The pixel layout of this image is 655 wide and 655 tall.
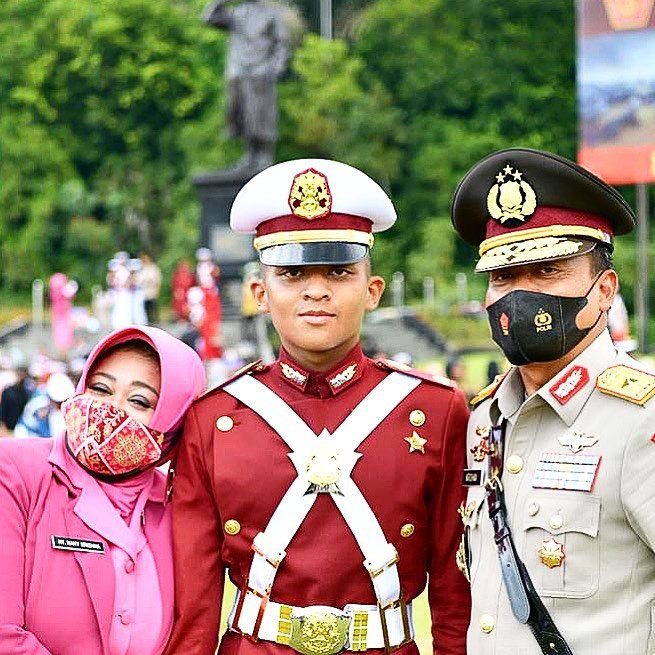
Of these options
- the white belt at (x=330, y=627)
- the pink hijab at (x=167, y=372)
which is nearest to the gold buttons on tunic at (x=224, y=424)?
the pink hijab at (x=167, y=372)

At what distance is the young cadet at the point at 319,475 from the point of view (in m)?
3.48

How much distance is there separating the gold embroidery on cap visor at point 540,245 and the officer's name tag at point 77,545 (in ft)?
4.23

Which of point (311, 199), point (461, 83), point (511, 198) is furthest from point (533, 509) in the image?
point (461, 83)

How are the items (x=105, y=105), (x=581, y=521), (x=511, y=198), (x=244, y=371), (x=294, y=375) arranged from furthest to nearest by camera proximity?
(x=105, y=105)
(x=244, y=371)
(x=294, y=375)
(x=511, y=198)
(x=581, y=521)

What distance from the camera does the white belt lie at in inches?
135

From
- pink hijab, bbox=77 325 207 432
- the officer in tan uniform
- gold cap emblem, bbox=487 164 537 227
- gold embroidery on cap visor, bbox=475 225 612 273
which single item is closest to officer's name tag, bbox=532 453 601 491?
the officer in tan uniform

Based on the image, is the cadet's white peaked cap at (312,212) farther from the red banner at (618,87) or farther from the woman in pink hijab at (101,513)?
the red banner at (618,87)

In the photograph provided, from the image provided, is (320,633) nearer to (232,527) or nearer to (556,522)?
(232,527)

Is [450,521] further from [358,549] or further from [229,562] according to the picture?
[229,562]

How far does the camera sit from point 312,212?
142 inches

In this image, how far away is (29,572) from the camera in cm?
335

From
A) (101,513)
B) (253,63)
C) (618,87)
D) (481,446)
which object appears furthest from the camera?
(253,63)

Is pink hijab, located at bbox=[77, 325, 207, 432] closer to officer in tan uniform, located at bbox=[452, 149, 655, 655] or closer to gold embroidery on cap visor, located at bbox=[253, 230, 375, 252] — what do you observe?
gold embroidery on cap visor, located at bbox=[253, 230, 375, 252]

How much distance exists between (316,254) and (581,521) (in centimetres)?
108
